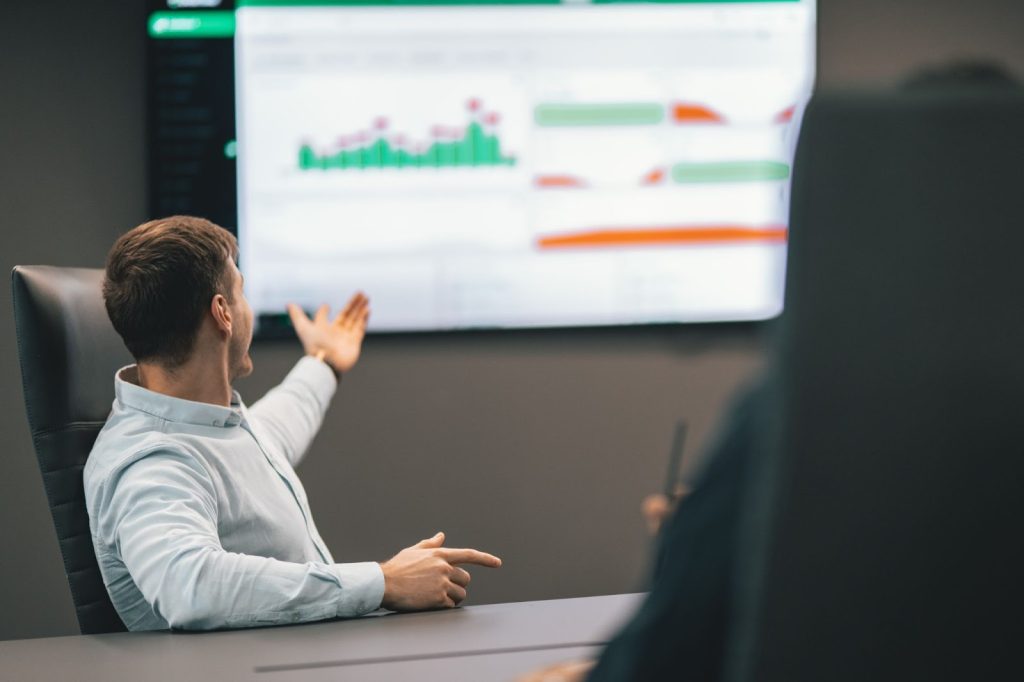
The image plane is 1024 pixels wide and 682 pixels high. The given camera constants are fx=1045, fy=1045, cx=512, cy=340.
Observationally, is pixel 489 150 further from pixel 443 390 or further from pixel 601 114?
pixel 443 390

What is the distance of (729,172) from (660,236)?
0.91ft

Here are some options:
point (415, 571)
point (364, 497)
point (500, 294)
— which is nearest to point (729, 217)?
point (500, 294)

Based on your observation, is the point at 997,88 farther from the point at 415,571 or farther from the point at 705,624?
the point at 415,571

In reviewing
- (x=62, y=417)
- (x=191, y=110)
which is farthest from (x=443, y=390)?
(x=62, y=417)

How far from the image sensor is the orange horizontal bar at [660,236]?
2979 millimetres

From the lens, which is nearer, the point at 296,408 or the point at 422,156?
the point at 296,408

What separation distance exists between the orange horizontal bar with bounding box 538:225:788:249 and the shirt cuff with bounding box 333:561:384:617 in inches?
65.2

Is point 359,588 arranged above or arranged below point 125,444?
below

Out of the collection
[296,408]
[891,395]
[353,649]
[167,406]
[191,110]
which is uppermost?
[191,110]

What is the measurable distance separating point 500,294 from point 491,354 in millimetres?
174

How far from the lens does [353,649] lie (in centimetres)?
125

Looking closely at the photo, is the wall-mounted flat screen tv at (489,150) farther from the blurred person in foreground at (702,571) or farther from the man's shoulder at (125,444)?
the blurred person in foreground at (702,571)

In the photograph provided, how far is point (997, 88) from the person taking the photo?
53 centimetres

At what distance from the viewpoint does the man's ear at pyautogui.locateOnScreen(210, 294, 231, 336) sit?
1782mm
